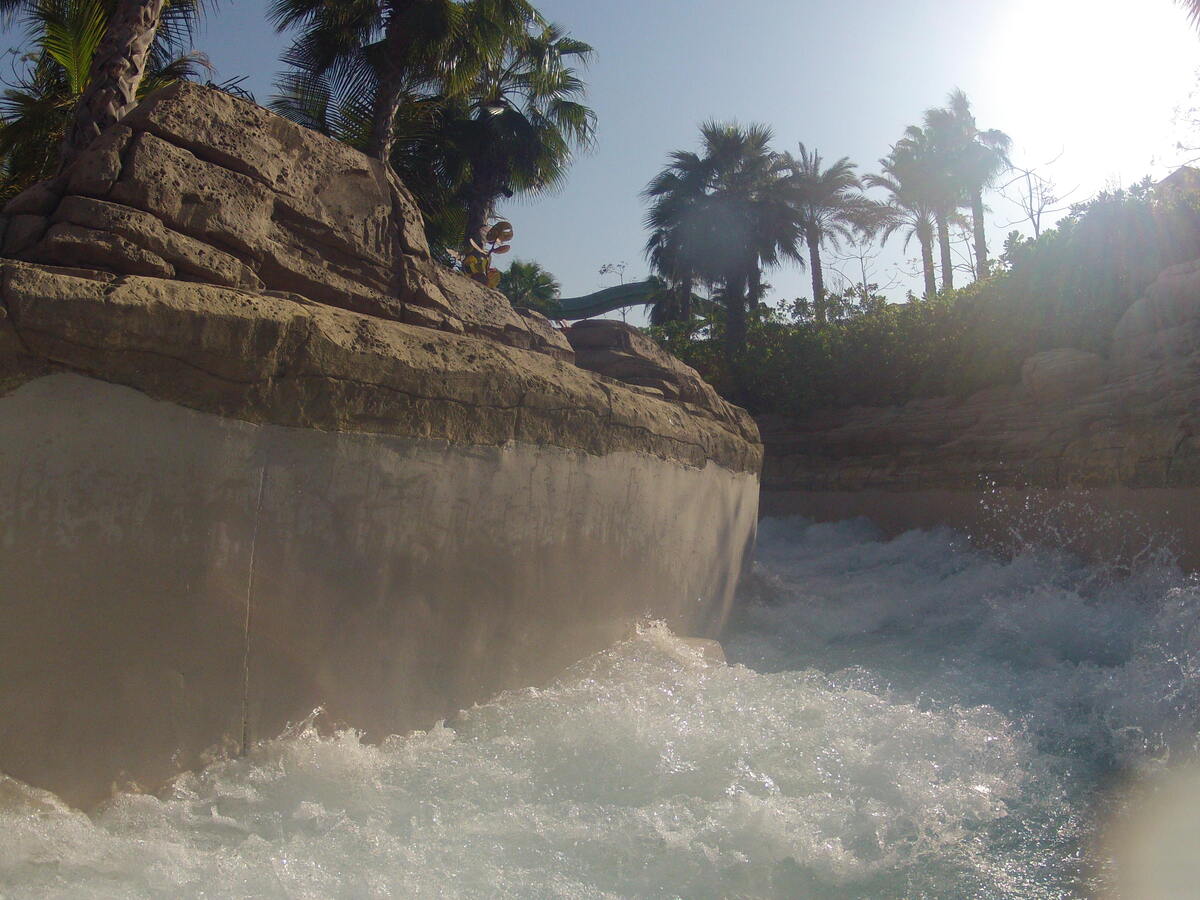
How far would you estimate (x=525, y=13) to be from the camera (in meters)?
12.1

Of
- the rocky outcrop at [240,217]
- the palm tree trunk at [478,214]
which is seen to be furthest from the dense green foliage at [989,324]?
the rocky outcrop at [240,217]

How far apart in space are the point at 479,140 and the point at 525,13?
4.82m

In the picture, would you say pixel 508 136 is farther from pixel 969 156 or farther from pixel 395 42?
pixel 969 156

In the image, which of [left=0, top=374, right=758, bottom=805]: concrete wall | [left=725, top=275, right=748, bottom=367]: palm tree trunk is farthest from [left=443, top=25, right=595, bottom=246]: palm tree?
[left=0, top=374, right=758, bottom=805]: concrete wall

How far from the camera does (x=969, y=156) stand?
3092 cm

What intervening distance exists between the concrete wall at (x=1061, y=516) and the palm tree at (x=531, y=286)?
21046 mm

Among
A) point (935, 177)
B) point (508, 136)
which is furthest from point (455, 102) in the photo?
point (935, 177)

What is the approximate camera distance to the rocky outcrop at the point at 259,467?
309 centimetres

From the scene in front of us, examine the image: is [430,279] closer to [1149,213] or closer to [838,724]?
[838,724]

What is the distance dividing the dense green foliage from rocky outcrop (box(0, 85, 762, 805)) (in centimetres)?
1025

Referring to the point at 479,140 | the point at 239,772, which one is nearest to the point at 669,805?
the point at 239,772

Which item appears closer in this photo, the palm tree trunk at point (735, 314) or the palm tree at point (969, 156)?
the palm tree trunk at point (735, 314)

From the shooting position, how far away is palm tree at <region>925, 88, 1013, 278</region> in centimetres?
3081

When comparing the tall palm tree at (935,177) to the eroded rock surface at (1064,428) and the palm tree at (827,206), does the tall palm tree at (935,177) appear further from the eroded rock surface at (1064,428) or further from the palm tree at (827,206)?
the eroded rock surface at (1064,428)
